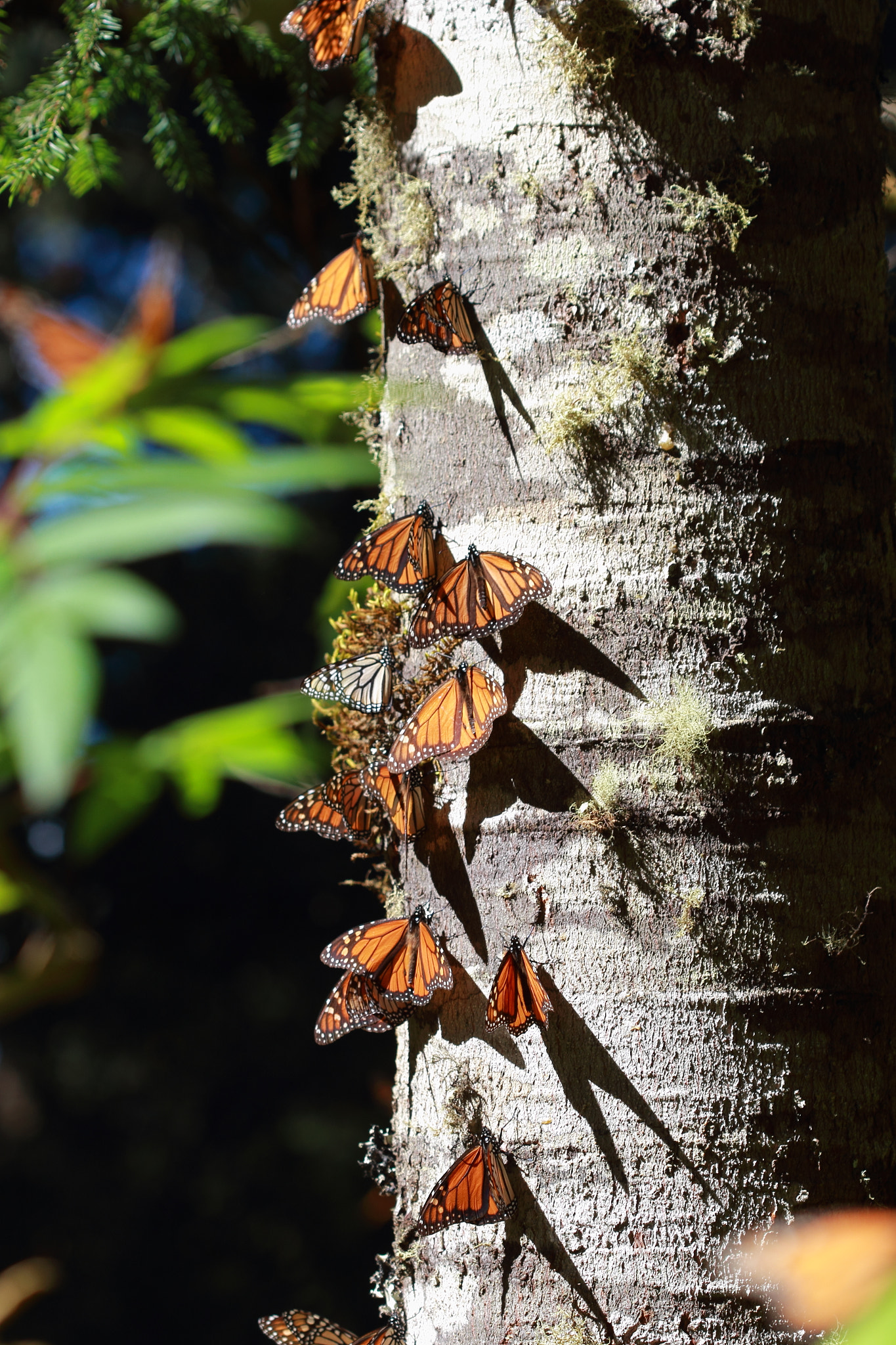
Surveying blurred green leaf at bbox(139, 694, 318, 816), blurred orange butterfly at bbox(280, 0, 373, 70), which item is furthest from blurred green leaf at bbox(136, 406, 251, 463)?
blurred orange butterfly at bbox(280, 0, 373, 70)

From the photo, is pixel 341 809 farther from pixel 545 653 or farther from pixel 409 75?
pixel 409 75

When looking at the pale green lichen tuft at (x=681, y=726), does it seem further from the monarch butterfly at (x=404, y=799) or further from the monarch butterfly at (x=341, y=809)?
the monarch butterfly at (x=341, y=809)

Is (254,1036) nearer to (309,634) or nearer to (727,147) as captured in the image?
(309,634)

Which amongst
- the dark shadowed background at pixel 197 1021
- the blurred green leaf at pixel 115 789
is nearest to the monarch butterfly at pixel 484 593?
the blurred green leaf at pixel 115 789

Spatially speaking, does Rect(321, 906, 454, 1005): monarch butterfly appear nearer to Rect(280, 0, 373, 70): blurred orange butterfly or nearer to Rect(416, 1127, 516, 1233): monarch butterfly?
Rect(416, 1127, 516, 1233): monarch butterfly

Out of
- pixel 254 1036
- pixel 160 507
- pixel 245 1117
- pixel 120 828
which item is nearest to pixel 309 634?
pixel 254 1036
